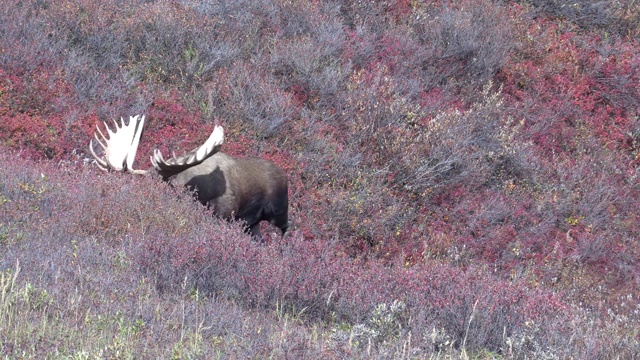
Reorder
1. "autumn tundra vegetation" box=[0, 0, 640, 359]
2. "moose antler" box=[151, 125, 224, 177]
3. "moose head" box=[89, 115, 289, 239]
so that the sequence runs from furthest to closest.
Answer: "moose head" box=[89, 115, 289, 239] < "moose antler" box=[151, 125, 224, 177] < "autumn tundra vegetation" box=[0, 0, 640, 359]

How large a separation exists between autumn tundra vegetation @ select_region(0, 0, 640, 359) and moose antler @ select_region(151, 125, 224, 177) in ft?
0.97

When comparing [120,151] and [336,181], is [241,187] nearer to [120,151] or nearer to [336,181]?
[120,151]

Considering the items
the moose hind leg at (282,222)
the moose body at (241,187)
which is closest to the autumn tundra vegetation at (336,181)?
the moose hind leg at (282,222)

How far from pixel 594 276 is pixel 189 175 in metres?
5.45

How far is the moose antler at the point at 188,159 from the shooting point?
8.23m

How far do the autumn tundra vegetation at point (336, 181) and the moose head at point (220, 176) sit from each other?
1.05 feet

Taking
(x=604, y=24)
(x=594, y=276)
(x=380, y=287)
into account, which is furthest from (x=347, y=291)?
(x=604, y=24)

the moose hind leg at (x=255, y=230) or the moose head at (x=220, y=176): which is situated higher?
the moose head at (x=220, y=176)

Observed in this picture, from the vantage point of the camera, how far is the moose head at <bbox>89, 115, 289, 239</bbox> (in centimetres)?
837

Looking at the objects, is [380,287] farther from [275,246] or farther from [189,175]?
[189,175]

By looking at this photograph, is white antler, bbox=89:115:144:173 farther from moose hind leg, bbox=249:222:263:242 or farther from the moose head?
moose hind leg, bbox=249:222:263:242

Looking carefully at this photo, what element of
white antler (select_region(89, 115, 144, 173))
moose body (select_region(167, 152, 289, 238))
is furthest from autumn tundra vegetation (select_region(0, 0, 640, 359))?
moose body (select_region(167, 152, 289, 238))

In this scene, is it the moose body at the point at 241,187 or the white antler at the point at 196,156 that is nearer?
the white antler at the point at 196,156

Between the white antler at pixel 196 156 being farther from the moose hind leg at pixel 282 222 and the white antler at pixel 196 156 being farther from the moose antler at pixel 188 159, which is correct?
the moose hind leg at pixel 282 222
